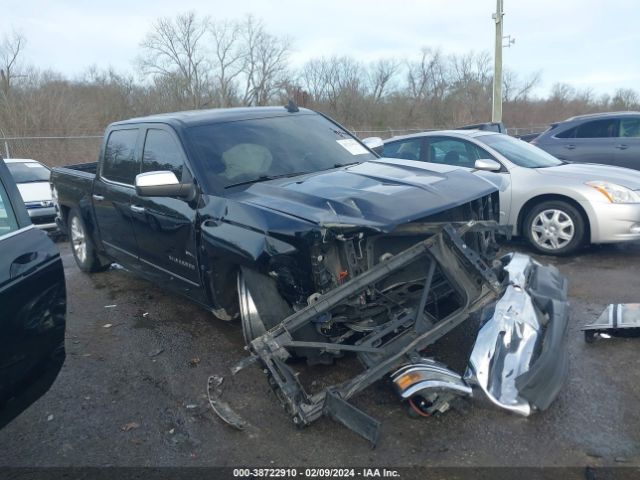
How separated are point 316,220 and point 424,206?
0.71 meters

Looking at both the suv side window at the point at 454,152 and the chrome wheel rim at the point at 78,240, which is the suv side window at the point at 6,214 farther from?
the suv side window at the point at 454,152

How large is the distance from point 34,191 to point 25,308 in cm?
815

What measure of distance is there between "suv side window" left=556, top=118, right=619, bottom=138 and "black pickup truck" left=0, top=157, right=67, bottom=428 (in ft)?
32.8

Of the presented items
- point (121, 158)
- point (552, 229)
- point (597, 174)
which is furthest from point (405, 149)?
point (121, 158)

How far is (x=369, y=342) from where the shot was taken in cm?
325

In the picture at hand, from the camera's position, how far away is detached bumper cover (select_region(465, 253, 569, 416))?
3008mm

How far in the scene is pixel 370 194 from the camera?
3.54 m

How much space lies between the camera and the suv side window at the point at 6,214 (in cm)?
268

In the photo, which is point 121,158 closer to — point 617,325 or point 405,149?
point 405,149

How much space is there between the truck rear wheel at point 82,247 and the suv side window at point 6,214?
366 cm

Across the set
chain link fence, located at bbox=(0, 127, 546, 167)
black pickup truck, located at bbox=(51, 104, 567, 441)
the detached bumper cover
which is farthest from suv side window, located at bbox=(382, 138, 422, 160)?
chain link fence, located at bbox=(0, 127, 546, 167)

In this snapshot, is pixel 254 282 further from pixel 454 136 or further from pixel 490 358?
pixel 454 136

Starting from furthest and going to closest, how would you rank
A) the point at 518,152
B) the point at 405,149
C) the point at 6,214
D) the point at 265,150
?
1. the point at 405,149
2. the point at 518,152
3. the point at 265,150
4. the point at 6,214

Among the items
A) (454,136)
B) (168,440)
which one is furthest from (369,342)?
(454,136)
